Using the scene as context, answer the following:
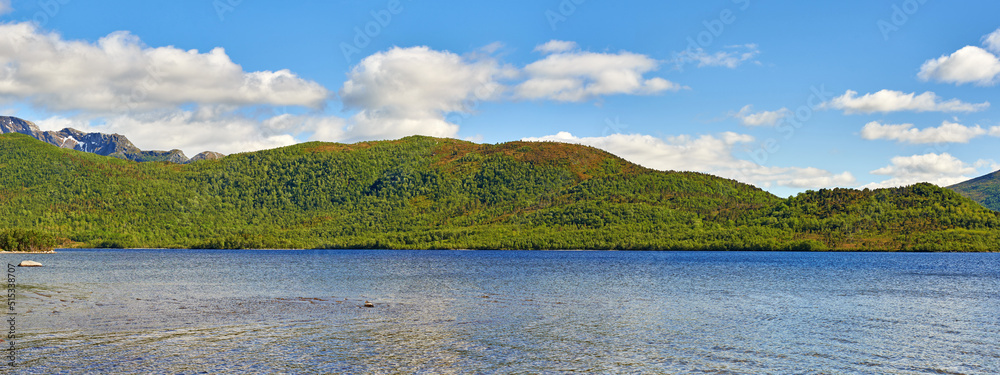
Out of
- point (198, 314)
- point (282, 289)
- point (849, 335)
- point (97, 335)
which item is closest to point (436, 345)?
point (97, 335)

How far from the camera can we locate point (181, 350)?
40.5 metres

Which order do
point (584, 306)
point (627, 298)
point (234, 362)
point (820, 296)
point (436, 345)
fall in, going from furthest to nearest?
point (820, 296) → point (627, 298) → point (584, 306) → point (436, 345) → point (234, 362)

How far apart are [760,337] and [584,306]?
73.5 ft

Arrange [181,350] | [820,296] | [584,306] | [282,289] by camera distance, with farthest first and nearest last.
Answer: [282,289] < [820,296] < [584,306] < [181,350]

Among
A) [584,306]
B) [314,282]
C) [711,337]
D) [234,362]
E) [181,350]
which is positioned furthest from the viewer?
[314,282]

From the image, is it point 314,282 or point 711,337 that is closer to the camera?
point 711,337

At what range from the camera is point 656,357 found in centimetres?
4059

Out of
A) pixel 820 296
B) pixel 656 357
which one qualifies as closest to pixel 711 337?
pixel 656 357

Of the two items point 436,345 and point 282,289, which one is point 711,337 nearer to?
point 436,345

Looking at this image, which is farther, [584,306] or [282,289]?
[282,289]

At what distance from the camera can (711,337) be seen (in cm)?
4834

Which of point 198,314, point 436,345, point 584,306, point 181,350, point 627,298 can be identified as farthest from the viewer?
point 627,298

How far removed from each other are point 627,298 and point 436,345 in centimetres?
3907

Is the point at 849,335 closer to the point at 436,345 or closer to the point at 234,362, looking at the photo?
the point at 436,345
